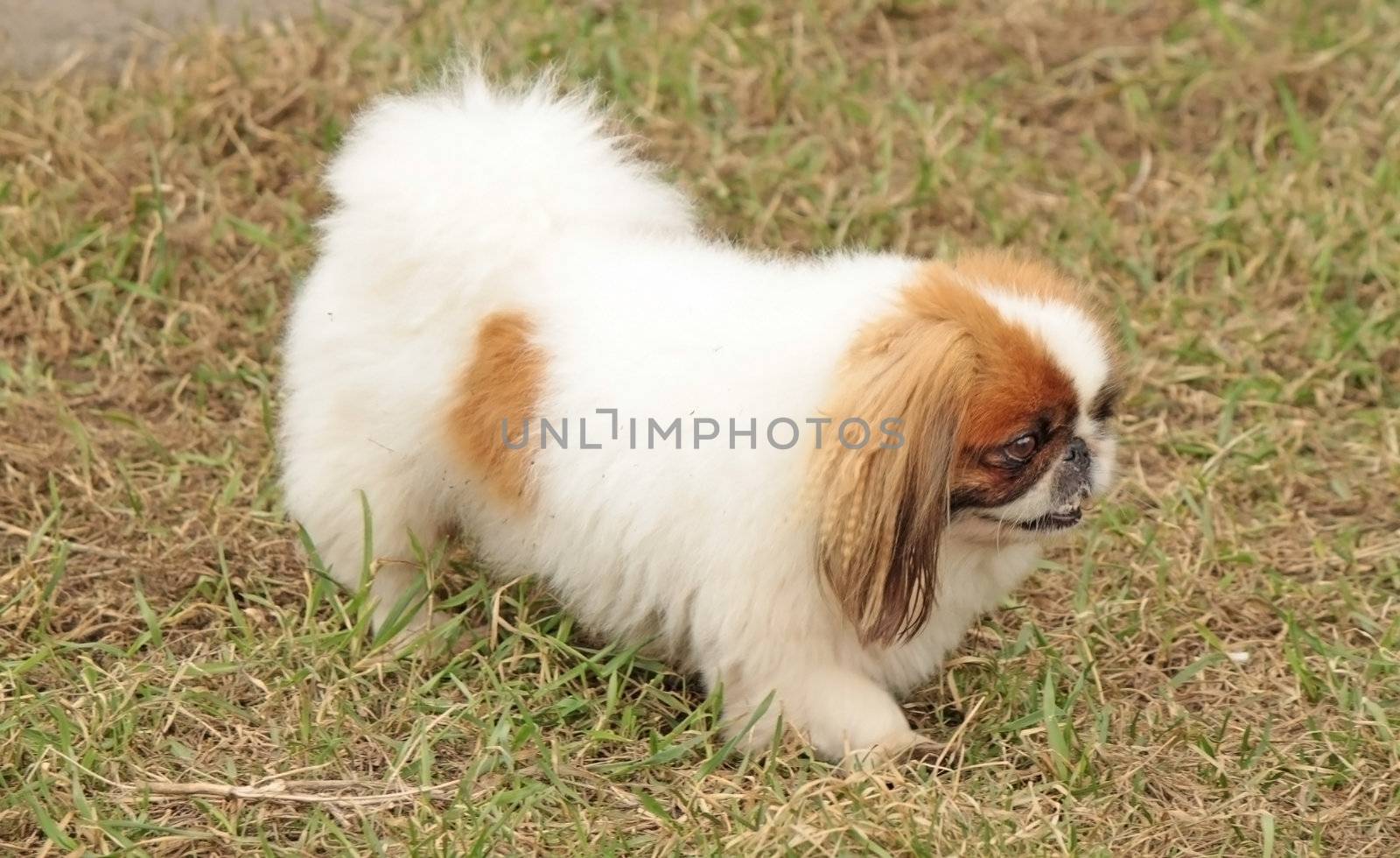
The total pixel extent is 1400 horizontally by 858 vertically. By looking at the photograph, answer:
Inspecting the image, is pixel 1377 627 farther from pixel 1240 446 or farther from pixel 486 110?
pixel 486 110

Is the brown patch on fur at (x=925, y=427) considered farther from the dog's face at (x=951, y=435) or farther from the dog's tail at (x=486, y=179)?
the dog's tail at (x=486, y=179)

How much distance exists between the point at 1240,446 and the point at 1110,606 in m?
0.82

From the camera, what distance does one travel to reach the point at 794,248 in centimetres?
509

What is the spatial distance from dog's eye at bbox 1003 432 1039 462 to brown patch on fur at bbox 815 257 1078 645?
0.02 meters

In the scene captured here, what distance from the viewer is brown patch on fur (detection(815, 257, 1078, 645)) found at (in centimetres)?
296

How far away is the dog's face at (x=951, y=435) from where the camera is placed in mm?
2971

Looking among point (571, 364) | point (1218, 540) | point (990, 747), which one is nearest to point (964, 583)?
point (990, 747)

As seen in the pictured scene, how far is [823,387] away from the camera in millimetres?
3039

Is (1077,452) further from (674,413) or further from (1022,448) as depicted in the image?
(674,413)

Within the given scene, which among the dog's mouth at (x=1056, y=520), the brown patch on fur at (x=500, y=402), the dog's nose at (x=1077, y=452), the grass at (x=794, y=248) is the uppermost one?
the dog's nose at (x=1077, y=452)

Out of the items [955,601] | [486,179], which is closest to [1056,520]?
[955,601]

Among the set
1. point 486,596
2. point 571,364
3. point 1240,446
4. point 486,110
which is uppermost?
point 486,110
